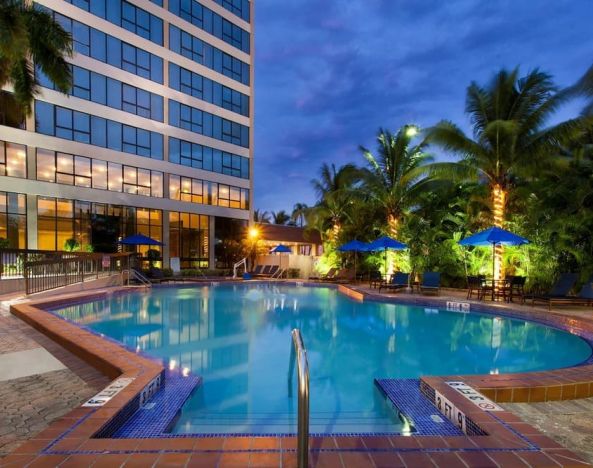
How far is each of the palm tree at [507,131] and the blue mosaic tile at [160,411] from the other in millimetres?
12370

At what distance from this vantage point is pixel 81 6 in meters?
21.8

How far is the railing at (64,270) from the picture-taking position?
12820 mm

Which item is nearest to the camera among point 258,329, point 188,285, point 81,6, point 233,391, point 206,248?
point 233,391

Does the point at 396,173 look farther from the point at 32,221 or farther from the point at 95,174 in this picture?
the point at 32,221

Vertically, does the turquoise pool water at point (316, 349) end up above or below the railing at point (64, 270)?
below

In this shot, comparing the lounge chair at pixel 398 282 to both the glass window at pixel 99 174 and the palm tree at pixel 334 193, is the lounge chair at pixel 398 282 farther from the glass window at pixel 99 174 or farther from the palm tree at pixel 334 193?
the glass window at pixel 99 174

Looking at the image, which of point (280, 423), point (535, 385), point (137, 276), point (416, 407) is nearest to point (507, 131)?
point (535, 385)

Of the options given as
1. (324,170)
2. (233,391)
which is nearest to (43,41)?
(233,391)

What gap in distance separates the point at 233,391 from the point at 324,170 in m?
21.3

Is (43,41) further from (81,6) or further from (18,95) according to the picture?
(81,6)

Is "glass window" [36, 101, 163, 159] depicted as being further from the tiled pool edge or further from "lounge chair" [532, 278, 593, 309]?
the tiled pool edge

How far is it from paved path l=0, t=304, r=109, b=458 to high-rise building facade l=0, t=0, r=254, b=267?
53.5 ft

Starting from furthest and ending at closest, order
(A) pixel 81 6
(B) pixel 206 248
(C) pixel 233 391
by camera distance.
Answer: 1. (B) pixel 206 248
2. (A) pixel 81 6
3. (C) pixel 233 391

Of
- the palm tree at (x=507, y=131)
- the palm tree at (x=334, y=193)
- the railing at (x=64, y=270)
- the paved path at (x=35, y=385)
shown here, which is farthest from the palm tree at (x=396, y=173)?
the paved path at (x=35, y=385)
